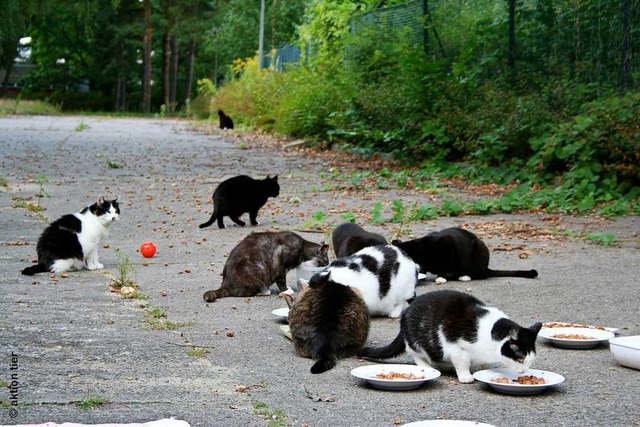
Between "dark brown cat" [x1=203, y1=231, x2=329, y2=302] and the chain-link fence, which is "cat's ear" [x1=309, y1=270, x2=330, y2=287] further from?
the chain-link fence

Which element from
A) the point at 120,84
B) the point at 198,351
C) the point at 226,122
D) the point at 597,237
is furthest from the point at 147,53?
the point at 198,351

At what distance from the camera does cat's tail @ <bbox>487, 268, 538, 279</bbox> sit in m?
9.21

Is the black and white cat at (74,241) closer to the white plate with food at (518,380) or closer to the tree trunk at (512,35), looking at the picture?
the white plate with food at (518,380)

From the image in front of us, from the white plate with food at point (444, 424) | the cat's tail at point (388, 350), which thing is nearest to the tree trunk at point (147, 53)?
the cat's tail at point (388, 350)

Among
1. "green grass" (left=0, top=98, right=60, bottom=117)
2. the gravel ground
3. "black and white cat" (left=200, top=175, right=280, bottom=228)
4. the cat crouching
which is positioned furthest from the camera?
"green grass" (left=0, top=98, right=60, bottom=117)

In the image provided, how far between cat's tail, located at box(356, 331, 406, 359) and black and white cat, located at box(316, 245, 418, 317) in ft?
3.01

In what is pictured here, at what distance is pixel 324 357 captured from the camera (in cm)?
618

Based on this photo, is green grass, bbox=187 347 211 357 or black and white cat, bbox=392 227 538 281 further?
black and white cat, bbox=392 227 538 281

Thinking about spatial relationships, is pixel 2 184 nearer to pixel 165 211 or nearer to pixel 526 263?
pixel 165 211

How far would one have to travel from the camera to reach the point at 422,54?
21.6 meters

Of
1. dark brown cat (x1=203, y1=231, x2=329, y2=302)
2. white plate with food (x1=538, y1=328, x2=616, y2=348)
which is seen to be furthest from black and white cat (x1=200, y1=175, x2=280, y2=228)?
white plate with food (x1=538, y1=328, x2=616, y2=348)

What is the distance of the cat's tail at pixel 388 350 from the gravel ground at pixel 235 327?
115 millimetres

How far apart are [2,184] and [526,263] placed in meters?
10.6

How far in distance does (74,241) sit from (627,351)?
556 centimetres
